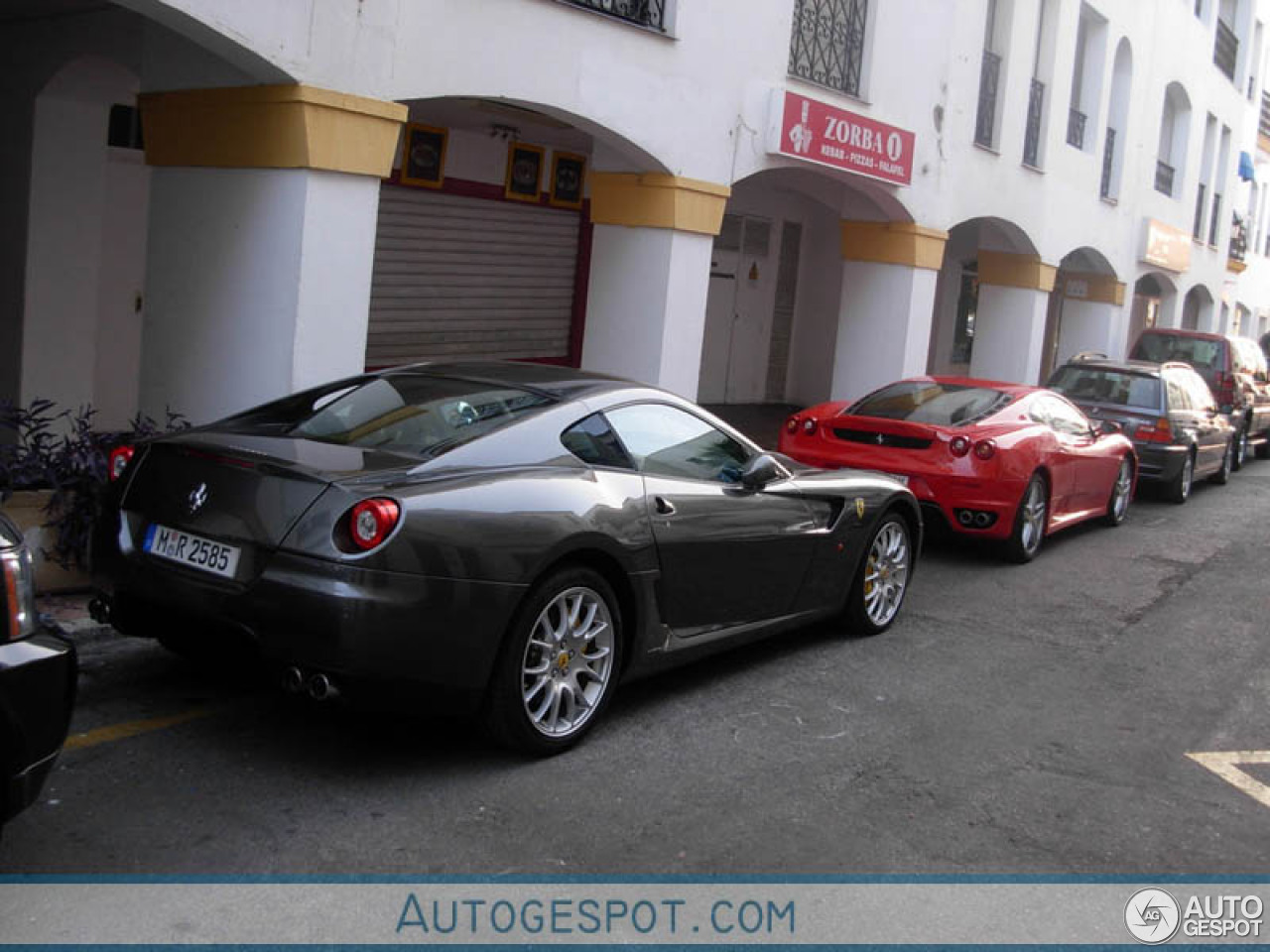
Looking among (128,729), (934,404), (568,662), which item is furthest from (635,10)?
(128,729)

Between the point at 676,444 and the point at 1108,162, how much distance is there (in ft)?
58.2

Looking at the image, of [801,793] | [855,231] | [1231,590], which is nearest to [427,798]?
[801,793]

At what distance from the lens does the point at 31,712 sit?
3.45 meters

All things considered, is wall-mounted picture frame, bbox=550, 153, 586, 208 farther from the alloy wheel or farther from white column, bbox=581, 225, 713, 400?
the alloy wheel

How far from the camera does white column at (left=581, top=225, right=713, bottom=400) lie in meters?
11.3

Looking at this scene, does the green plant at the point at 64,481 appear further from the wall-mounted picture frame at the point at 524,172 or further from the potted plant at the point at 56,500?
the wall-mounted picture frame at the point at 524,172

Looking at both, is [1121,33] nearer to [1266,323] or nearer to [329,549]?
[329,549]

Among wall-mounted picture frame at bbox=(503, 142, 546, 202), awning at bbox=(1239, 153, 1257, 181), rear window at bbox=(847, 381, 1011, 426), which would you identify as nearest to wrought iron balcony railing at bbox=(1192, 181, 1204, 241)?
awning at bbox=(1239, 153, 1257, 181)

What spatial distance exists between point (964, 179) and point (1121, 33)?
692cm

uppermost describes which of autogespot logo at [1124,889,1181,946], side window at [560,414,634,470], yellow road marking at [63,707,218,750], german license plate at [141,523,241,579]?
side window at [560,414,634,470]

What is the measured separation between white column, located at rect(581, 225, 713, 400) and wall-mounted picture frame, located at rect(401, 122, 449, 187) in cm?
242

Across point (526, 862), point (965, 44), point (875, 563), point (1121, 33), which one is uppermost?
point (1121, 33)

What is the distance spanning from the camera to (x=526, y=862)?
417 cm

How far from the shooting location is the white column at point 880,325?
14.8 meters
